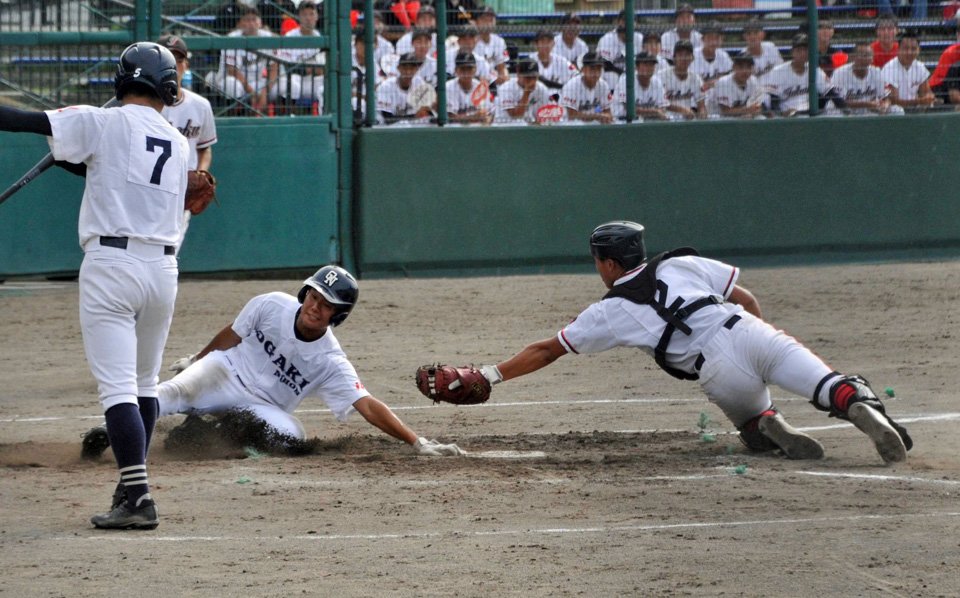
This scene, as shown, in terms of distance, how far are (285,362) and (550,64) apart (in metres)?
7.36

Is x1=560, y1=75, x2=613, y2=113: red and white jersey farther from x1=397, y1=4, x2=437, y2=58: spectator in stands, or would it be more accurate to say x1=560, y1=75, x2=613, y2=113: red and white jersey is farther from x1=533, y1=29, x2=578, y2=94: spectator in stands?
x1=397, y1=4, x2=437, y2=58: spectator in stands

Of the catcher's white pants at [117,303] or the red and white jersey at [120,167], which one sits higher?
the red and white jersey at [120,167]

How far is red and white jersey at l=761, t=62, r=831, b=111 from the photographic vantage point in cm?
1440

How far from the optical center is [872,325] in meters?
11.3

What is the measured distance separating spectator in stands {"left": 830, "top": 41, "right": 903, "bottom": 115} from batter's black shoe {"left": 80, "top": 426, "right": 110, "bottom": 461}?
33.0 feet

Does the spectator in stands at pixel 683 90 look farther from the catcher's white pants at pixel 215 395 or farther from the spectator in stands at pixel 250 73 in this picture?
the catcher's white pants at pixel 215 395

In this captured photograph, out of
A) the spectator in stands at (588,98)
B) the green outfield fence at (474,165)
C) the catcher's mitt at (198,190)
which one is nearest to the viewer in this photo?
the catcher's mitt at (198,190)

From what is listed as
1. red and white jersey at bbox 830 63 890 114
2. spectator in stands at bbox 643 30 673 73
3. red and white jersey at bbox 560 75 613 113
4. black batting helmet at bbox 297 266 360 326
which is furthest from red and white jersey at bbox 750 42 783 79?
black batting helmet at bbox 297 266 360 326

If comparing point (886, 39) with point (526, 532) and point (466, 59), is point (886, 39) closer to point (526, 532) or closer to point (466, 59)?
point (466, 59)

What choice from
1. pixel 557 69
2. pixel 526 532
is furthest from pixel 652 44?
pixel 526 532

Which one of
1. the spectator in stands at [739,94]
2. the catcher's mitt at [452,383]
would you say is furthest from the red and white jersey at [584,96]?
the catcher's mitt at [452,383]

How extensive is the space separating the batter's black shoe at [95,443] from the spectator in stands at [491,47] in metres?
7.68

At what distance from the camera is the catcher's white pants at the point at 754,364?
661 centimetres

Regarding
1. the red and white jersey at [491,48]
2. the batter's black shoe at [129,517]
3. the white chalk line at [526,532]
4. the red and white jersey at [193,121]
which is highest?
the red and white jersey at [491,48]
